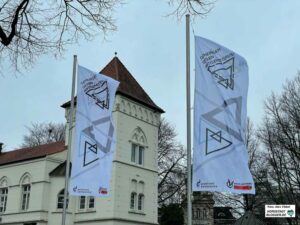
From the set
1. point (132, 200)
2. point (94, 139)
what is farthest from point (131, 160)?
point (94, 139)

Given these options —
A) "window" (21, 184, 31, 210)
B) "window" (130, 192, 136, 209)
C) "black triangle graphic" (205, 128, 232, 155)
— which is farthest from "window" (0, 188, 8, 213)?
"black triangle graphic" (205, 128, 232, 155)

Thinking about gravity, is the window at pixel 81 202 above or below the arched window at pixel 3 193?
below

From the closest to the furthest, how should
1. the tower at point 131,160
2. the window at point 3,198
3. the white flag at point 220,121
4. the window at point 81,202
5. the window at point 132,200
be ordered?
1. the white flag at point 220,121
2. the tower at point 131,160
3. the window at point 81,202
4. the window at point 132,200
5. the window at point 3,198

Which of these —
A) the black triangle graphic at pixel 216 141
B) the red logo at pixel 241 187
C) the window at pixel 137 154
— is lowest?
the red logo at pixel 241 187

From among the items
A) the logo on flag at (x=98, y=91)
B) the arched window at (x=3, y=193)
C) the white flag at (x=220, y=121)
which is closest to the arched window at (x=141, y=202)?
the arched window at (x=3, y=193)

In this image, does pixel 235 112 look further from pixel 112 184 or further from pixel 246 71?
pixel 112 184

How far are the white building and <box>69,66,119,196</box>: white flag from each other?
18.7 metres

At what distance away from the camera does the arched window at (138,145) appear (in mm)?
38375

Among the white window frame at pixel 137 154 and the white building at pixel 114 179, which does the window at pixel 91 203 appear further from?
the white window frame at pixel 137 154

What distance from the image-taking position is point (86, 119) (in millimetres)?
17156

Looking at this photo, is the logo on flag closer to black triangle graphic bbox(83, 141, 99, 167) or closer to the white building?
black triangle graphic bbox(83, 141, 99, 167)

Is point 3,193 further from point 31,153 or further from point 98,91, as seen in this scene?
point 98,91

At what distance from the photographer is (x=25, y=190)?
3909cm

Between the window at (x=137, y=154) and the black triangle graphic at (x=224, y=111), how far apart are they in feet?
86.4
